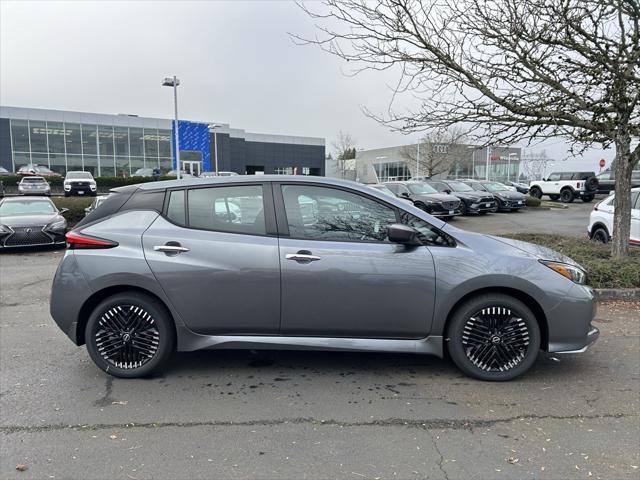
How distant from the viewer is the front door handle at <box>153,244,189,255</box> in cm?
395

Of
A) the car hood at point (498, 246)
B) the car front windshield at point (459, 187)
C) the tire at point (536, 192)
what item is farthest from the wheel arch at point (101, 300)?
the tire at point (536, 192)

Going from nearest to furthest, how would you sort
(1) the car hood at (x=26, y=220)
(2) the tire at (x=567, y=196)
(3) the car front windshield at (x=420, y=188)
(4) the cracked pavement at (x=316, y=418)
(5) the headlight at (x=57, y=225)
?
(4) the cracked pavement at (x=316, y=418) < (1) the car hood at (x=26, y=220) < (5) the headlight at (x=57, y=225) < (3) the car front windshield at (x=420, y=188) < (2) the tire at (x=567, y=196)

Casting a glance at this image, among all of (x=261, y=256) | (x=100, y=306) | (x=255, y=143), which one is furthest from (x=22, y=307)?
(x=255, y=143)

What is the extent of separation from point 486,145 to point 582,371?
5.50 m

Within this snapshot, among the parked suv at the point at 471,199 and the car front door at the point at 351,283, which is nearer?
the car front door at the point at 351,283

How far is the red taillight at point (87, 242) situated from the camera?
4.04 metres

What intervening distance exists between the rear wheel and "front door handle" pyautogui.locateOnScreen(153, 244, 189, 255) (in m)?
9.73

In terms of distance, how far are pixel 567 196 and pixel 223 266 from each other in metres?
29.9

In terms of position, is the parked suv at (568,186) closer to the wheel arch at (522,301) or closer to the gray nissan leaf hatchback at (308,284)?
the gray nissan leaf hatchback at (308,284)

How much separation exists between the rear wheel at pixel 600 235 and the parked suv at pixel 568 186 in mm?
19803

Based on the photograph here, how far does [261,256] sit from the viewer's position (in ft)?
12.7

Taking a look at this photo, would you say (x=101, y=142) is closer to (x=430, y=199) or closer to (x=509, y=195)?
(x=430, y=199)

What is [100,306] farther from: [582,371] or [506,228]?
[506,228]

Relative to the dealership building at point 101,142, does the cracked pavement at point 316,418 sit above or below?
below
